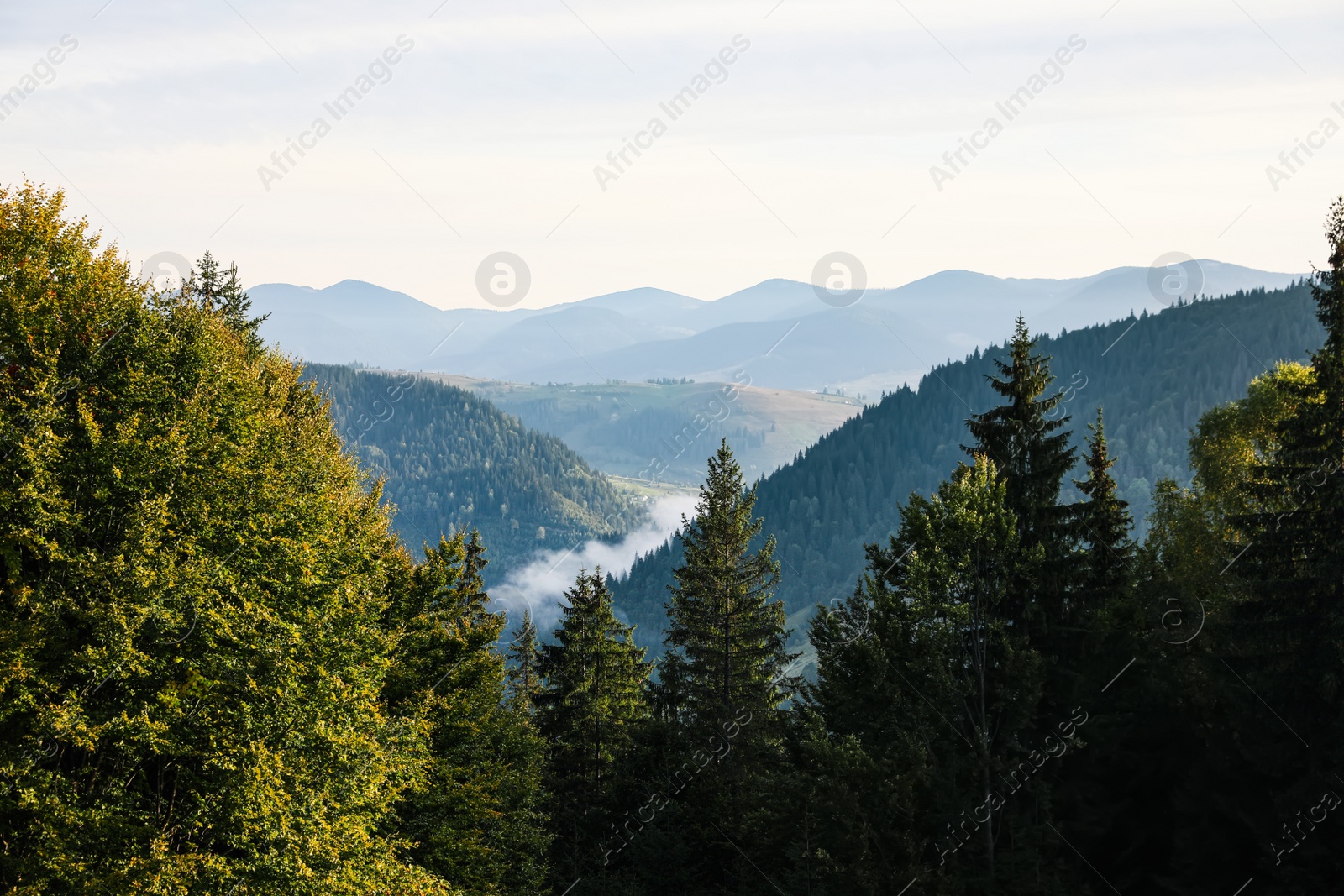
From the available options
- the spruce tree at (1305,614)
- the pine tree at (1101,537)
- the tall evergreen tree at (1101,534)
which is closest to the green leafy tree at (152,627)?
the spruce tree at (1305,614)

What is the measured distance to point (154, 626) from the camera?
23422 mm

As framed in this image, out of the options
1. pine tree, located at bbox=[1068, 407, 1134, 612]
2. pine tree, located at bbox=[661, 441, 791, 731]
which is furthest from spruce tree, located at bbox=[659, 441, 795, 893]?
pine tree, located at bbox=[1068, 407, 1134, 612]

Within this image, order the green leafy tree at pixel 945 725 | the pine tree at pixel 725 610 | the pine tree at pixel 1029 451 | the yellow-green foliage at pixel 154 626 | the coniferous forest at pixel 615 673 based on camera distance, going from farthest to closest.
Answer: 1. the pine tree at pixel 725 610
2. the pine tree at pixel 1029 451
3. the green leafy tree at pixel 945 725
4. the coniferous forest at pixel 615 673
5. the yellow-green foliage at pixel 154 626

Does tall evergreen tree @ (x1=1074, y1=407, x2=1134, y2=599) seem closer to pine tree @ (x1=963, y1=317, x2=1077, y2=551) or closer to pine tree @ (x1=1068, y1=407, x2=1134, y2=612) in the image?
pine tree @ (x1=1068, y1=407, x2=1134, y2=612)

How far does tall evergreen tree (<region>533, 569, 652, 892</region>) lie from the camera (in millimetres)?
52000

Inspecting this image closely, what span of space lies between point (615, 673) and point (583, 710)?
334cm

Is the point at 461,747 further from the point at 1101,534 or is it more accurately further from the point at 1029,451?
the point at 1101,534

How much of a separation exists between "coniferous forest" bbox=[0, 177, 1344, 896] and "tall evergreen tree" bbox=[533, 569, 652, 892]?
20cm

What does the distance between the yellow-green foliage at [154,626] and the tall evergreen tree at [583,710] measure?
947 inches

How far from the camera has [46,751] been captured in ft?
71.0

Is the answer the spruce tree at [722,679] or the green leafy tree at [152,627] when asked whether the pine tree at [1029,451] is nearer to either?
the spruce tree at [722,679]

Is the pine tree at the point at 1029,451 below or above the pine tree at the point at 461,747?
above

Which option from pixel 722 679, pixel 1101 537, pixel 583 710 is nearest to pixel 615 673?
pixel 583 710

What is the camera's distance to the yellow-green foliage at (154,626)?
2162cm
